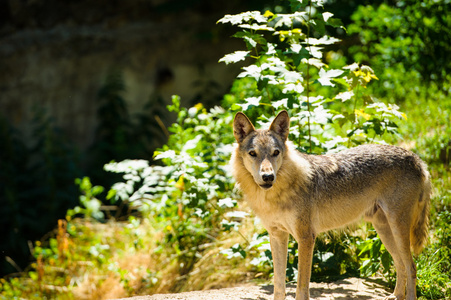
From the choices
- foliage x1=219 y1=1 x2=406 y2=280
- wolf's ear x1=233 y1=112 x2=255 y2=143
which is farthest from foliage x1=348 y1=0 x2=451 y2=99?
wolf's ear x1=233 y1=112 x2=255 y2=143

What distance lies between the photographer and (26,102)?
10.5m

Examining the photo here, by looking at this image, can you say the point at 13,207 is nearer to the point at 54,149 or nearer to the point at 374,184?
the point at 54,149

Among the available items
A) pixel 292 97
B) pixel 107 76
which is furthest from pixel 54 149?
pixel 292 97

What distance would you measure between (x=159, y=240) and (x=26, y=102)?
510cm

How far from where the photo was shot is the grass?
236 inches

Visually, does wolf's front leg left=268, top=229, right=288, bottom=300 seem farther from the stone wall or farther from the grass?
the stone wall

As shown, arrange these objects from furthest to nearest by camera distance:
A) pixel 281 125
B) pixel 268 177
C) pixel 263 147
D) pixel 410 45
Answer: pixel 410 45 < pixel 281 125 < pixel 263 147 < pixel 268 177

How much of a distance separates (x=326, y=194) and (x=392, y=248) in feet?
2.94

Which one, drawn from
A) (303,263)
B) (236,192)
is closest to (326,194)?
(303,263)

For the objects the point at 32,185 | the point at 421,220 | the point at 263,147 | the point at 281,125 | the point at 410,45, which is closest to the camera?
the point at 263,147

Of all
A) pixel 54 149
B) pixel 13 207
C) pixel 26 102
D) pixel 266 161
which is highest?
pixel 266 161

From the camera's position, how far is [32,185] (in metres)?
9.57

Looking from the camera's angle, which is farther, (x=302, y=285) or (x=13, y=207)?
(x=13, y=207)

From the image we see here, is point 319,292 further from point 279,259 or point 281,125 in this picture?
point 281,125
